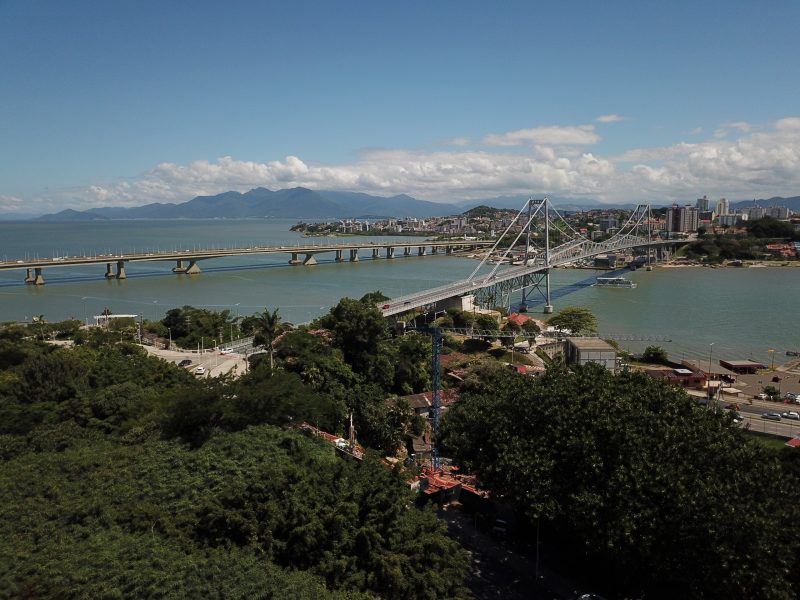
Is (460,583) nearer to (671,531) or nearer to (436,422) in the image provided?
(671,531)

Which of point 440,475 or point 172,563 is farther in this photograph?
point 440,475

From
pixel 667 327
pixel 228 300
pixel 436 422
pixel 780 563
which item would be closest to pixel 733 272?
pixel 667 327

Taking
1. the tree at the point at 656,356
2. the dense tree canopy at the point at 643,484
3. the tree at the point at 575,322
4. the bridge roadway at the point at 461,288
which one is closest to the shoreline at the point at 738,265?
the bridge roadway at the point at 461,288

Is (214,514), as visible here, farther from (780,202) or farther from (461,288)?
(780,202)

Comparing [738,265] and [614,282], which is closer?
[614,282]

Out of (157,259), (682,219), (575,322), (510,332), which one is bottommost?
(510,332)

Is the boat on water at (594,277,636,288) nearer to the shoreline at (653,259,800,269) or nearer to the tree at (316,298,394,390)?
the shoreline at (653,259,800,269)

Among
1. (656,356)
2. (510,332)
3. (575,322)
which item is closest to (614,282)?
(575,322)
